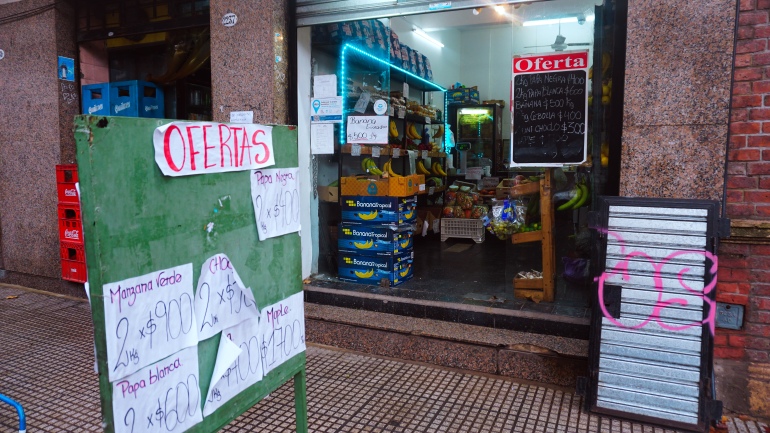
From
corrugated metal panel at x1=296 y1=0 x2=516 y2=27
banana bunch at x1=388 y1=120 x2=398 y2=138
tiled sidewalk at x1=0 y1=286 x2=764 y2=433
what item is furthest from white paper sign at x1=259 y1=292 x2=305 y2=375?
banana bunch at x1=388 y1=120 x2=398 y2=138

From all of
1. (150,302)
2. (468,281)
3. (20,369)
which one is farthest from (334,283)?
(150,302)

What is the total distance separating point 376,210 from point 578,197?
1.87 meters

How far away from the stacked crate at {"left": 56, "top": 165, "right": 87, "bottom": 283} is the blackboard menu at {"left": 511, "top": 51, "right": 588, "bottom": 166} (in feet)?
15.2

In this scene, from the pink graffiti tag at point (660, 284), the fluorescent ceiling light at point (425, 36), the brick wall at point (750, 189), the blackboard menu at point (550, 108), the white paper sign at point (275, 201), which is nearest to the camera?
the white paper sign at point (275, 201)

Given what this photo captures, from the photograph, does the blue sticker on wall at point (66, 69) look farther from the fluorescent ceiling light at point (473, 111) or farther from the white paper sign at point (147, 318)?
the fluorescent ceiling light at point (473, 111)

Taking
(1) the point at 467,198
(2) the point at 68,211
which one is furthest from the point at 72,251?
(1) the point at 467,198

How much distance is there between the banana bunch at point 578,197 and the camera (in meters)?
4.40

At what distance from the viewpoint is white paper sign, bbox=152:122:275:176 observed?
72.5 inches

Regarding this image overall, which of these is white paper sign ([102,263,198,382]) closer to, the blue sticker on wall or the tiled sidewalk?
the tiled sidewalk

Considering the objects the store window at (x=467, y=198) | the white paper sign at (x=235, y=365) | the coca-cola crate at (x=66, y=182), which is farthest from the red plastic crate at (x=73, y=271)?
the white paper sign at (x=235, y=365)

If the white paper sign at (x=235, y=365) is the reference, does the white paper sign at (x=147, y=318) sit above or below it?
above

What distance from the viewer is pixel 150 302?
5.85ft

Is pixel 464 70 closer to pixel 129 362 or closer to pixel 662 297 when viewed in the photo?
pixel 662 297

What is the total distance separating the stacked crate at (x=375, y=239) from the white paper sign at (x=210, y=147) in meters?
2.92
